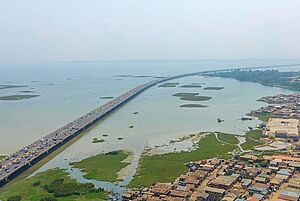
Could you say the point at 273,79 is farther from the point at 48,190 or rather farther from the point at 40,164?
the point at 48,190

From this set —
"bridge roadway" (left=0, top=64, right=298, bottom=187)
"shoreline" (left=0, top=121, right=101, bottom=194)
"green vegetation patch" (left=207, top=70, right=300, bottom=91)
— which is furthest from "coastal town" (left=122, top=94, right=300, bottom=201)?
"green vegetation patch" (left=207, top=70, right=300, bottom=91)

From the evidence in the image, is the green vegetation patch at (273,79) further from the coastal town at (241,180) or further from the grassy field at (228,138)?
the coastal town at (241,180)

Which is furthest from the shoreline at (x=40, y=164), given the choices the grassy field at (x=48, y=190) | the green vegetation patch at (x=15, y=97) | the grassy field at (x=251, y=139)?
the green vegetation patch at (x=15, y=97)

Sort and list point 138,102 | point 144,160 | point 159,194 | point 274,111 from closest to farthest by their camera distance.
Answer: point 159,194 → point 144,160 → point 274,111 → point 138,102

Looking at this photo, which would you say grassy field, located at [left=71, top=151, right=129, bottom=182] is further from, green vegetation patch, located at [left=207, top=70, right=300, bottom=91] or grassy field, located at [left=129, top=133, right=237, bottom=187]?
green vegetation patch, located at [left=207, top=70, right=300, bottom=91]

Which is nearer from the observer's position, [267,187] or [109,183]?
[267,187]

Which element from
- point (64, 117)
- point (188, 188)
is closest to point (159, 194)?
point (188, 188)

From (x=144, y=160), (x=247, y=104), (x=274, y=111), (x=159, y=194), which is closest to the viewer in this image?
(x=159, y=194)

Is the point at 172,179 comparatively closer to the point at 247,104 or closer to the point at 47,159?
the point at 47,159
